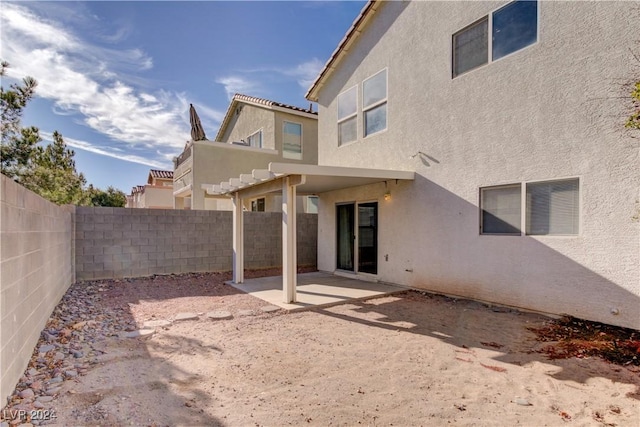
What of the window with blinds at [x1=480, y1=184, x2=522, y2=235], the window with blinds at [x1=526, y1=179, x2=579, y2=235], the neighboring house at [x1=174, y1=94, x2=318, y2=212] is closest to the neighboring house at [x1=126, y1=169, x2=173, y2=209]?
the neighboring house at [x1=174, y1=94, x2=318, y2=212]

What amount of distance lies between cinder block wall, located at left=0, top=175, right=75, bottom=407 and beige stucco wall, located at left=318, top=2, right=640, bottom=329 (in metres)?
8.15

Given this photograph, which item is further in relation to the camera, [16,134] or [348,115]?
[348,115]

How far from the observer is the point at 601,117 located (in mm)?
5875

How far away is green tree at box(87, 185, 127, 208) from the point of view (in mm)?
30891

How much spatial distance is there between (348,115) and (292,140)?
23.1 ft

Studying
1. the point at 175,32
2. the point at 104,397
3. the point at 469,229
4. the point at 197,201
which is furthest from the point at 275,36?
the point at 104,397

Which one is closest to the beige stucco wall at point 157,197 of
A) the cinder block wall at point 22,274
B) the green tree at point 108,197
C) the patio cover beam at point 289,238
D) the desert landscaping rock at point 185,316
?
the green tree at point 108,197

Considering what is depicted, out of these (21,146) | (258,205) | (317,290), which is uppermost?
(21,146)

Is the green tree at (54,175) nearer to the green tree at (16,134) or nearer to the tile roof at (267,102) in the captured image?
the green tree at (16,134)

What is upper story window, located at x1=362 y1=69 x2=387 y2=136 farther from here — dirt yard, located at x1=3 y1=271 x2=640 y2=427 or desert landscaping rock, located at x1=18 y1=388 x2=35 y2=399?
desert landscaping rock, located at x1=18 y1=388 x2=35 y2=399

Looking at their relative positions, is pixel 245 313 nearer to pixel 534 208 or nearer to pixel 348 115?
pixel 534 208

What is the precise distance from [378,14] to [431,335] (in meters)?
9.82

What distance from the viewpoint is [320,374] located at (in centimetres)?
434

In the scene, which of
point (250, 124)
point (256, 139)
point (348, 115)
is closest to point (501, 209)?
point (348, 115)
